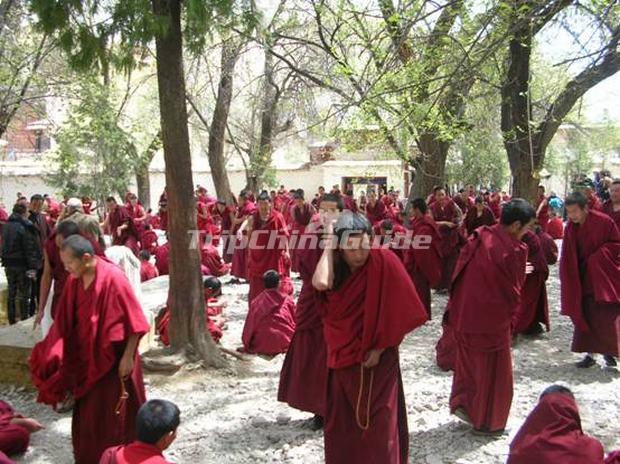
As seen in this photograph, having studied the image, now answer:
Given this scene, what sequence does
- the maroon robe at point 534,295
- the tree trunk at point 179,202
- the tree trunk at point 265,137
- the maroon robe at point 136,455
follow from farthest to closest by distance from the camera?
the tree trunk at point 265,137 → the maroon robe at point 534,295 → the tree trunk at point 179,202 → the maroon robe at point 136,455

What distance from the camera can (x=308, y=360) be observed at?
501cm

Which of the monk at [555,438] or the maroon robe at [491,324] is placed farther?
the maroon robe at [491,324]

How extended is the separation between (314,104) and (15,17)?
7563mm

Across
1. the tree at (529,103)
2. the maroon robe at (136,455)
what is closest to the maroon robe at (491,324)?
the maroon robe at (136,455)

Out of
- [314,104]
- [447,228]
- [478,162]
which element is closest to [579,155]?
[478,162]

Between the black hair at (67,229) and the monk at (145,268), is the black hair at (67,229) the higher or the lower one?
the higher one

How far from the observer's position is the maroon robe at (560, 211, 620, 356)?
5.98 meters

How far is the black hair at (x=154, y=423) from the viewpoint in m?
3.13

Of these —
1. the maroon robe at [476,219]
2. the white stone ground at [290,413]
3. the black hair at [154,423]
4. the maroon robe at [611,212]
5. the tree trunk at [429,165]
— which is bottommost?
the white stone ground at [290,413]

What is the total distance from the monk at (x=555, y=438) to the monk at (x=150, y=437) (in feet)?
5.74

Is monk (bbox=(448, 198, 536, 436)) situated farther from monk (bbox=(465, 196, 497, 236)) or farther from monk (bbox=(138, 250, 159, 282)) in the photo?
monk (bbox=(138, 250, 159, 282))

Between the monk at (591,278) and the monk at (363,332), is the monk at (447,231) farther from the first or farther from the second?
the monk at (363,332)

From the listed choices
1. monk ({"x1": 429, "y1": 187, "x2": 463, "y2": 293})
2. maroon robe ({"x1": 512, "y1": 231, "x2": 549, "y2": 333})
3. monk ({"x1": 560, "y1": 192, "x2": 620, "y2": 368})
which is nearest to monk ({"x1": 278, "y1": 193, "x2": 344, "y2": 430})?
monk ({"x1": 560, "y1": 192, "x2": 620, "y2": 368})

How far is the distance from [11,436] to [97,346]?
1.27 metres
